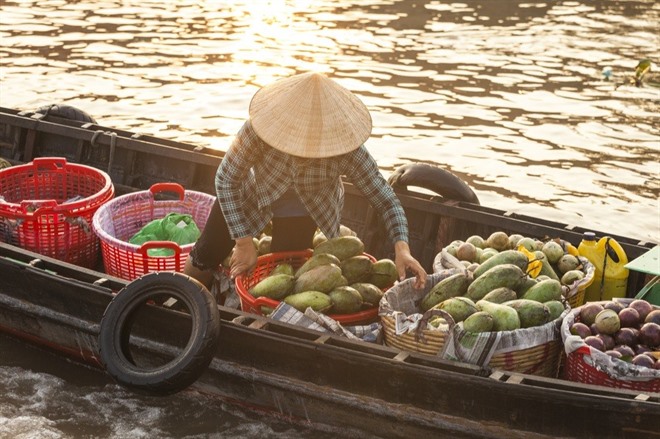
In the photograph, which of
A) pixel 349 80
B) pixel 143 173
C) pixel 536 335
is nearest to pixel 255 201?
pixel 536 335

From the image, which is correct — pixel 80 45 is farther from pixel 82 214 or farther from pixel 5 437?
pixel 5 437

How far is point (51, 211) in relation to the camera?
7.09 meters

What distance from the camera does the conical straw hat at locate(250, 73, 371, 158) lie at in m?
5.65

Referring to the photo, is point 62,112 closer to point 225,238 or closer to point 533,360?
point 225,238

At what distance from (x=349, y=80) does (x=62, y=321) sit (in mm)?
10723

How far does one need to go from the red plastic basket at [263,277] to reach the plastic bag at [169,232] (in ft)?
3.03

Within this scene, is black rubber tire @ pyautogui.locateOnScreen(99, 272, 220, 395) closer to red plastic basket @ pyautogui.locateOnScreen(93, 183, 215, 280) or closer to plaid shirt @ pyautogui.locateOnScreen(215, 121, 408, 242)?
plaid shirt @ pyautogui.locateOnScreen(215, 121, 408, 242)

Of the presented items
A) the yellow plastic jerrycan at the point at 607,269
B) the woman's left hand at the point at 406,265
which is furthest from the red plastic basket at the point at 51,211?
the yellow plastic jerrycan at the point at 607,269

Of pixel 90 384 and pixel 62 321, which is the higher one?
pixel 62 321

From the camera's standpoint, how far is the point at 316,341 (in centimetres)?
→ 560

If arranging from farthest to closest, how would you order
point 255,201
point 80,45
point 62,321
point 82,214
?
point 80,45 < point 82,214 < point 62,321 < point 255,201

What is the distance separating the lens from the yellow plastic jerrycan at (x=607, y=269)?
21.2 ft

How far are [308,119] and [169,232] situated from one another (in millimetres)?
2030

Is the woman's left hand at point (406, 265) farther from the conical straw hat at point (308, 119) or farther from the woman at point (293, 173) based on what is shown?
the conical straw hat at point (308, 119)
